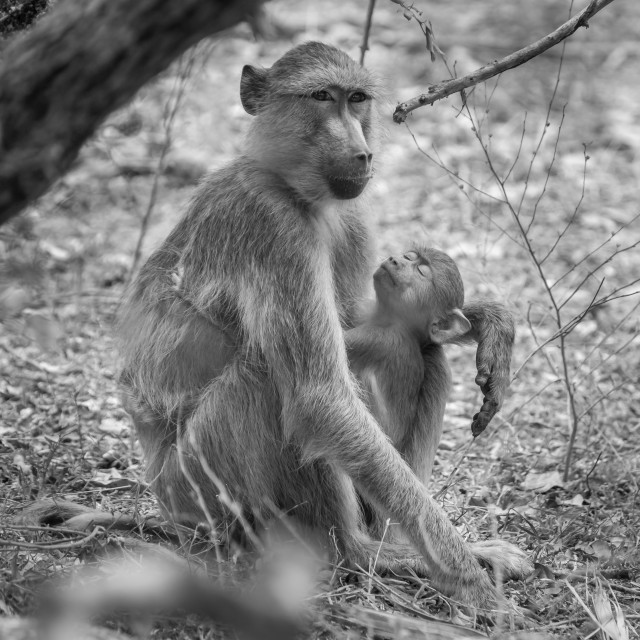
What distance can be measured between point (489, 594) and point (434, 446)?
87cm

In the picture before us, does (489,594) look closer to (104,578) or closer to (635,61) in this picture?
(104,578)

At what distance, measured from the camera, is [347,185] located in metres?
4.31

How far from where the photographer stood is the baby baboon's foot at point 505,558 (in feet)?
14.2

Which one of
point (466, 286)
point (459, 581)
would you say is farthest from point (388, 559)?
point (466, 286)

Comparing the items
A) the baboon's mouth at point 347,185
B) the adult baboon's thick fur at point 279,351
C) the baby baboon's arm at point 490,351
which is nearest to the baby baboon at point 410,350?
the baby baboon's arm at point 490,351

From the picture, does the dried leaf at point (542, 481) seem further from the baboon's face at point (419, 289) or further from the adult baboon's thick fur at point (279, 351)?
the baboon's face at point (419, 289)

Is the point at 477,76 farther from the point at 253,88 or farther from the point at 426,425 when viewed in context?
the point at 426,425

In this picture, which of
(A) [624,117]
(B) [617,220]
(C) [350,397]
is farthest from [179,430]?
(A) [624,117]

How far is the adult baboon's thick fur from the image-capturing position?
418cm

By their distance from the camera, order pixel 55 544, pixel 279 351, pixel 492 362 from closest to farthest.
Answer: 1. pixel 55 544
2. pixel 279 351
3. pixel 492 362

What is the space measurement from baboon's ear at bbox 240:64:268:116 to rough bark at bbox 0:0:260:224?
2.11 metres

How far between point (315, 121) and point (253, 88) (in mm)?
470

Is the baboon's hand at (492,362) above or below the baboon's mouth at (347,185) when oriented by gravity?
below

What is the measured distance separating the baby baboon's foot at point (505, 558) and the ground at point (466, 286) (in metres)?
0.07
